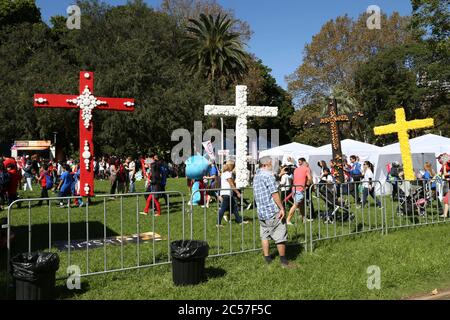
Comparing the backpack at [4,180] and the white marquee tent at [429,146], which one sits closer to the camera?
the backpack at [4,180]

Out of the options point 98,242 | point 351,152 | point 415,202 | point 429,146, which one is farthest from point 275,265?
point 351,152

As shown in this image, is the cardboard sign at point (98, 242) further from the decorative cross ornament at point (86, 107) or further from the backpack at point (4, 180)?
the backpack at point (4, 180)

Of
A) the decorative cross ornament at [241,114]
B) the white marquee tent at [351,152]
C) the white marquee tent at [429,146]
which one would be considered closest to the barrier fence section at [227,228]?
the decorative cross ornament at [241,114]

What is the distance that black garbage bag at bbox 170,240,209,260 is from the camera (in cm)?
601

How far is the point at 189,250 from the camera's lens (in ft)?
19.8

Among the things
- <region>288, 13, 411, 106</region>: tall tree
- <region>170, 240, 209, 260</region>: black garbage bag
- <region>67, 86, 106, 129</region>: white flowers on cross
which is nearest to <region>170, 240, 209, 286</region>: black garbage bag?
<region>170, 240, 209, 260</region>: black garbage bag

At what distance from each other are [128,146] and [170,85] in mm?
6466

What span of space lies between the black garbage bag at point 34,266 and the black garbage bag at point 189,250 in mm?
1514

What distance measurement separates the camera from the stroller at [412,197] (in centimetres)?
1059

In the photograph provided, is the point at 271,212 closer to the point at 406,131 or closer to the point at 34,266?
the point at 34,266

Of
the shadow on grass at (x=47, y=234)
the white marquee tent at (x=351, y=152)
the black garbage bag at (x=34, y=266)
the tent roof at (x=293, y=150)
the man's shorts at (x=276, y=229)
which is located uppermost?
the tent roof at (x=293, y=150)

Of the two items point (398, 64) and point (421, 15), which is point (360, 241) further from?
point (398, 64)

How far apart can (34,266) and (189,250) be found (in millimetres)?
1925
